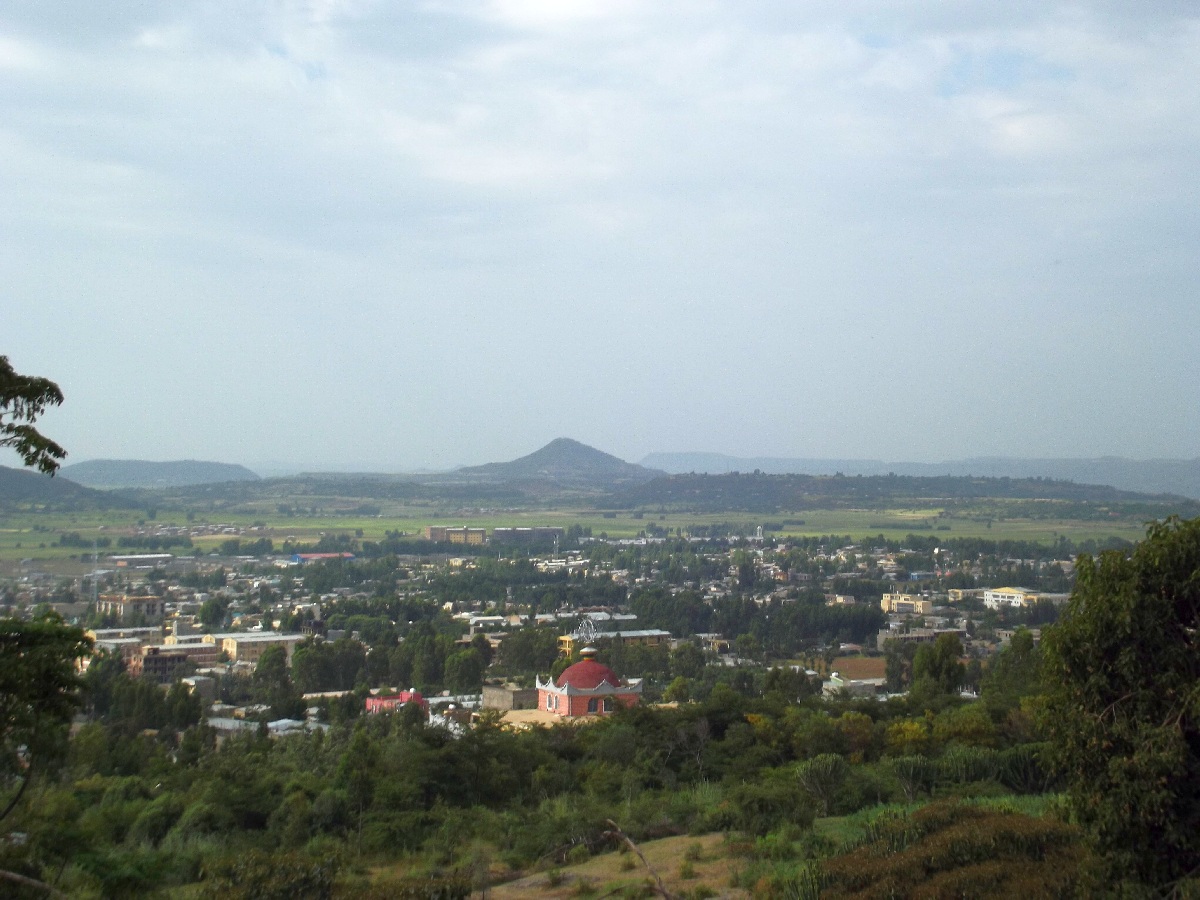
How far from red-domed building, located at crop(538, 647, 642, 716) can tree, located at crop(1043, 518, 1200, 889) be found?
57.8 ft

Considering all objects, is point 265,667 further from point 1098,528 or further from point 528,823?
point 1098,528

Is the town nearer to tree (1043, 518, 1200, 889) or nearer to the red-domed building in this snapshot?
the red-domed building

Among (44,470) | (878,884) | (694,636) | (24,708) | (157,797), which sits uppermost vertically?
(44,470)

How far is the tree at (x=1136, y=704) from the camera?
6215mm

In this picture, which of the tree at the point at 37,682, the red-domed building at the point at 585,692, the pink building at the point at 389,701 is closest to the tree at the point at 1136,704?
the tree at the point at 37,682

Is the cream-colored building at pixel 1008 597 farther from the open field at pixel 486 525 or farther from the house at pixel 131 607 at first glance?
the house at pixel 131 607

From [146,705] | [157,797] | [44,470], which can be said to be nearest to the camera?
[44,470]

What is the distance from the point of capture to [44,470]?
6.41 meters

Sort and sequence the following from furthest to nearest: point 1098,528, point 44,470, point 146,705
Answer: point 1098,528, point 146,705, point 44,470

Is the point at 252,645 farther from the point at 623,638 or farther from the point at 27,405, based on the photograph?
the point at 27,405

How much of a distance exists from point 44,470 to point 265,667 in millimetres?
27993

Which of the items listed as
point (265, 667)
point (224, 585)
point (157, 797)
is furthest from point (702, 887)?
point (224, 585)

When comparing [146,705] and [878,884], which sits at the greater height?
[878,884]

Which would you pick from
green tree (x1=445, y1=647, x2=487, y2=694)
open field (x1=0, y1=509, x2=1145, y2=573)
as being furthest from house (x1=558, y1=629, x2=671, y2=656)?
open field (x1=0, y1=509, x2=1145, y2=573)
